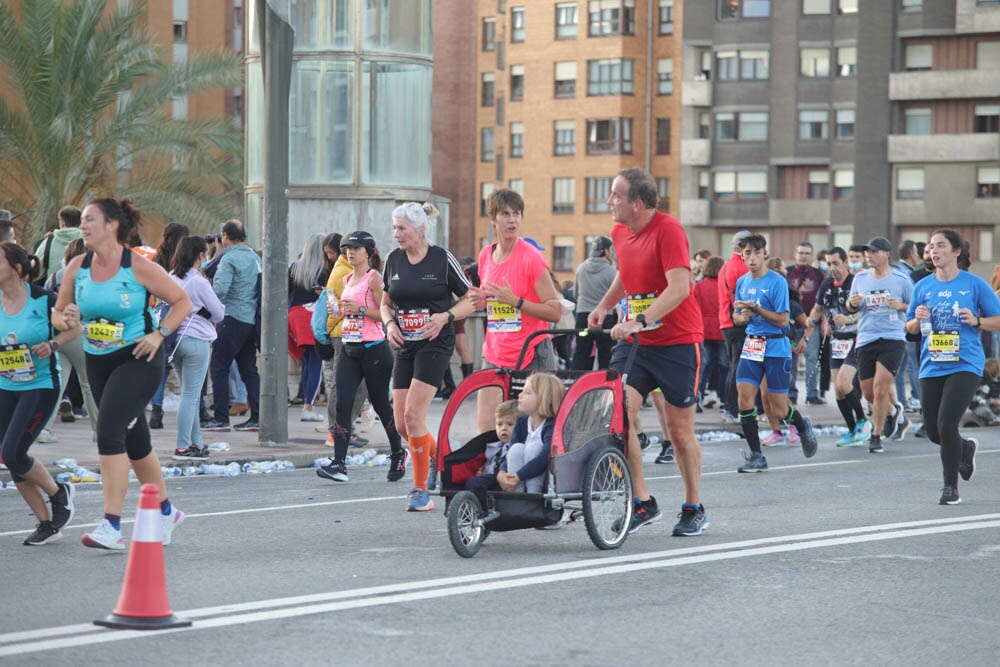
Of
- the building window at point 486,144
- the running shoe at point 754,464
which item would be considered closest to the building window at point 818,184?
the building window at point 486,144

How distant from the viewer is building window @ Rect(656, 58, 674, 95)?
87750 millimetres

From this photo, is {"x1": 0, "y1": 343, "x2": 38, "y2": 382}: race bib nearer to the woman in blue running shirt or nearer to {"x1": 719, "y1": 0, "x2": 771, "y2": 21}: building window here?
the woman in blue running shirt

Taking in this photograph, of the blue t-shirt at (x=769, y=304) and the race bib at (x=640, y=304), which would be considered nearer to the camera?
the race bib at (x=640, y=304)

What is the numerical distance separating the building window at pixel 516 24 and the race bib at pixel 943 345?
79.9 metres

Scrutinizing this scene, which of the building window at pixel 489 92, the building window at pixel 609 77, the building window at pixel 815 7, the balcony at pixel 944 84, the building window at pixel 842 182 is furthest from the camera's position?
the building window at pixel 489 92

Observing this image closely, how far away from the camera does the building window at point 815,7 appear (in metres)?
79.8

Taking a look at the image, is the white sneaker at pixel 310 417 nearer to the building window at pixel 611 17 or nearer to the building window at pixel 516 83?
the building window at pixel 611 17

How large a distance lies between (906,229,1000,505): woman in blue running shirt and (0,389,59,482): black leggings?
579 centimetres

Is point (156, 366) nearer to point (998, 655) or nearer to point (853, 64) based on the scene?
point (998, 655)

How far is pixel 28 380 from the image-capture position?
970cm

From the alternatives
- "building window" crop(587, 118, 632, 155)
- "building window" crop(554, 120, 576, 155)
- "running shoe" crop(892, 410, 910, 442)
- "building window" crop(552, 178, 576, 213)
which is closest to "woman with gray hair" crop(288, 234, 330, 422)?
"running shoe" crop(892, 410, 910, 442)

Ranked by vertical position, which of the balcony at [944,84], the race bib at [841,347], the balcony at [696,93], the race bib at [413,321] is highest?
the balcony at [696,93]

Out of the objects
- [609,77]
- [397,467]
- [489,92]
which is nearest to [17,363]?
[397,467]

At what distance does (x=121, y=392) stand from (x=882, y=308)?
9.25 metres
